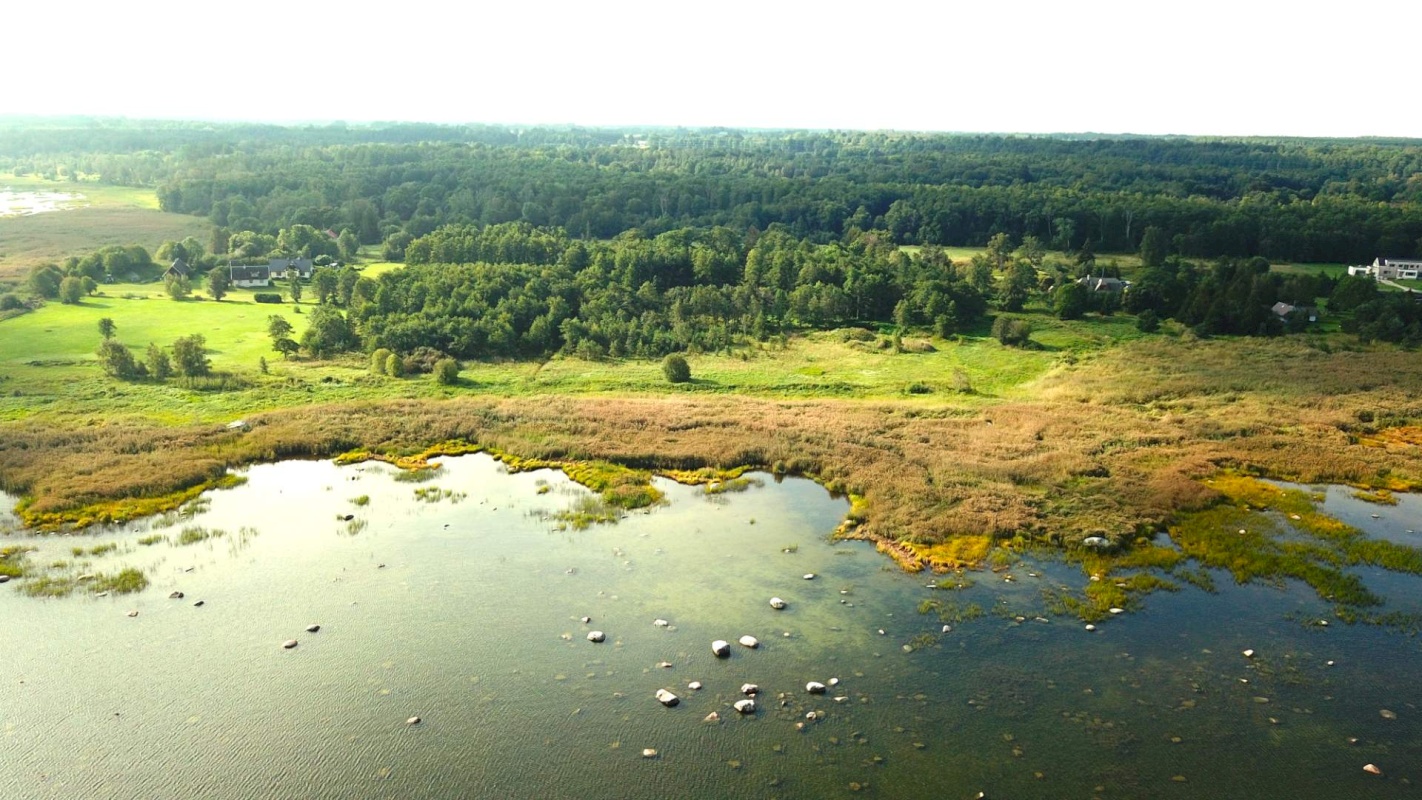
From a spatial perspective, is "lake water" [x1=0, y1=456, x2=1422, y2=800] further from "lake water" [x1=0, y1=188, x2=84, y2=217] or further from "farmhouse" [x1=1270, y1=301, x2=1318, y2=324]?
"lake water" [x1=0, y1=188, x2=84, y2=217]

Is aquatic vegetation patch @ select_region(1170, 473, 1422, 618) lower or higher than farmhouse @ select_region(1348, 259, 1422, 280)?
lower

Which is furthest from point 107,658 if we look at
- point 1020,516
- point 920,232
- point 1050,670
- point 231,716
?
point 920,232

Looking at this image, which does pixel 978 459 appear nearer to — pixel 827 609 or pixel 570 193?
pixel 827 609

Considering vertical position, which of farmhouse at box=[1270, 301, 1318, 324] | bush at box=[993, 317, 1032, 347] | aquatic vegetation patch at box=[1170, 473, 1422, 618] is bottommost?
aquatic vegetation patch at box=[1170, 473, 1422, 618]

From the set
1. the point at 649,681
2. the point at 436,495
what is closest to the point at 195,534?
the point at 436,495

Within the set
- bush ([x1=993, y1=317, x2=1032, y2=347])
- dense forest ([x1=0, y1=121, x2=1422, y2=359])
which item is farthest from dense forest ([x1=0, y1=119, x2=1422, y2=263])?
bush ([x1=993, y1=317, x2=1032, y2=347])

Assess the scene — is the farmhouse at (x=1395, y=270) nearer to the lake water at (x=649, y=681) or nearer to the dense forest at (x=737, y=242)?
the dense forest at (x=737, y=242)

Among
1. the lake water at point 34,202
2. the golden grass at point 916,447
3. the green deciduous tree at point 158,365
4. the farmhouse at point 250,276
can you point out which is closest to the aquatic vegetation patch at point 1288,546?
the golden grass at point 916,447

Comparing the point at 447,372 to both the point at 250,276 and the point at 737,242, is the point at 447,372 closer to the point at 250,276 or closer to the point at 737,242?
the point at 250,276
